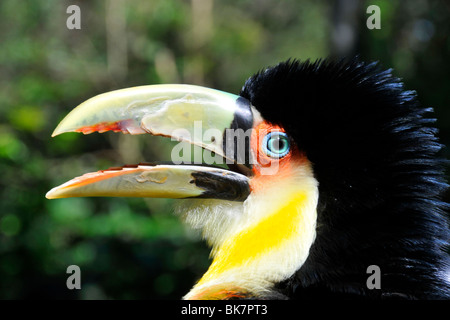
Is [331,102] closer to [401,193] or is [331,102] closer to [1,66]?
[401,193]

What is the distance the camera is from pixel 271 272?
7.10 ft

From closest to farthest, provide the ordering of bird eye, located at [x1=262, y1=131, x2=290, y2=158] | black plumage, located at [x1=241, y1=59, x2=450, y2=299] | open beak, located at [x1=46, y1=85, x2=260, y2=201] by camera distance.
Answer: black plumage, located at [x1=241, y1=59, x2=450, y2=299]
open beak, located at [x1=46, y1=85, x2=260, y2=201]
bird eye, located at [x1=262, y1=131, x2=290, y2=158]

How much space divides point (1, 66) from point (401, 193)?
10.1 m

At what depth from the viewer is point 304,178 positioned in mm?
2264

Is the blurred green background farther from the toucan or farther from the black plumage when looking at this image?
the black plumage

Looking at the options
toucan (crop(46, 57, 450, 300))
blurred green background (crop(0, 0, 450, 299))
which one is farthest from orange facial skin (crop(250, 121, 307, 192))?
blurred green background (crop(0, 0, 450, 299))

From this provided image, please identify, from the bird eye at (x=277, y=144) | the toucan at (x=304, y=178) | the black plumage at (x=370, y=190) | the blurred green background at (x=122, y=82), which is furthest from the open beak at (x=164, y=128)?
the blurred green background at (x=122, y=82)

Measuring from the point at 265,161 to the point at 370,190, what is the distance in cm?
51

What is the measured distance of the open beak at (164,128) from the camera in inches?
88.5

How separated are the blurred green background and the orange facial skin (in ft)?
2.84

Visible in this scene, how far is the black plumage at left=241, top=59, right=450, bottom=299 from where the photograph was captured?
2068 mm

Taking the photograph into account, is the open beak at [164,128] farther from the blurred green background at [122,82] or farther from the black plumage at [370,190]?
the blurred green background at [122,82]

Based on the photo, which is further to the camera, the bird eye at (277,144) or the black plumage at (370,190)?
the bird eye at (277,144)
